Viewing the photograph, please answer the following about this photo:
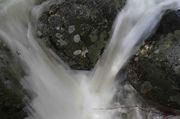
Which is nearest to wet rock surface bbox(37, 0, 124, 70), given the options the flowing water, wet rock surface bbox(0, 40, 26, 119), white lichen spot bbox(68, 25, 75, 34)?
white lichen spot bbox(68, 25, 75, 34)

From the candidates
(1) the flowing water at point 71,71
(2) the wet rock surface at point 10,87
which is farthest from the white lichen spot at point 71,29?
(2) the wet rock surface at point 10,87

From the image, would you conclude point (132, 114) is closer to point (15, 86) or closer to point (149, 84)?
point (149, 84)

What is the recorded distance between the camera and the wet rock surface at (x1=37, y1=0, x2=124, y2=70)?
177 inches

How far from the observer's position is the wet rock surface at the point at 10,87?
4.19m

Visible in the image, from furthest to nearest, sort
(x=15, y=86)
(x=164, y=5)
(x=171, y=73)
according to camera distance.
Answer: (x=164, y=5) → (x=15, y=86) → (x=171, y=73)

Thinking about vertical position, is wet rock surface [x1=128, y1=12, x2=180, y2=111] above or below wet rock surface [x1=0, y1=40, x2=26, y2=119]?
below

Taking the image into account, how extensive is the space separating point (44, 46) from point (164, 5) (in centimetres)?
159

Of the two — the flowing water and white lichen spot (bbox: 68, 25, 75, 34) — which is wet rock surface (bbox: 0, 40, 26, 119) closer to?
the flowing water

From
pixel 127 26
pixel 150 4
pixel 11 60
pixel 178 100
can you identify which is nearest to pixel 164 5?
pixel 150 4

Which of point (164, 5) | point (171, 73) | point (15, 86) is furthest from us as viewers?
point (164, 5)

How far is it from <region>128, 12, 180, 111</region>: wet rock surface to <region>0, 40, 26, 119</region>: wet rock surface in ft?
4.39

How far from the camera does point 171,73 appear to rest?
4.00 m

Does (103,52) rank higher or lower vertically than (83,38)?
lower

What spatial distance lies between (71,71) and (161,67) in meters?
1.25
